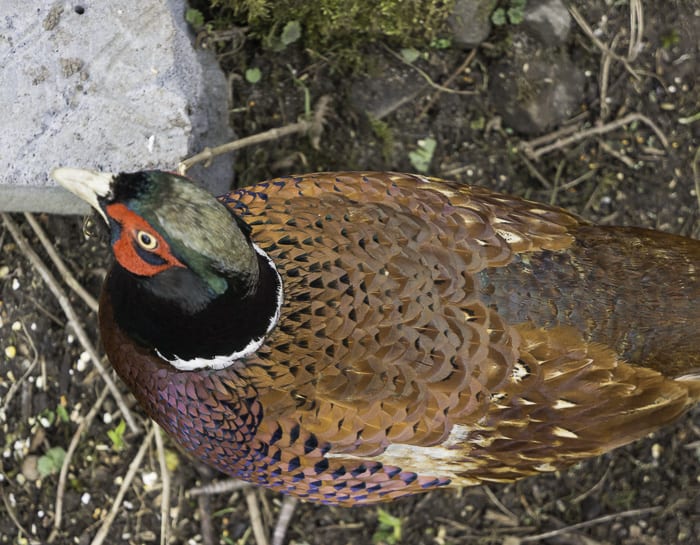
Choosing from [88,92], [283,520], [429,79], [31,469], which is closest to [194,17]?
[88,92]

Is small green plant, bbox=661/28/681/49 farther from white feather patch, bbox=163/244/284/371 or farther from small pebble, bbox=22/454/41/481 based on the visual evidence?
small pebble, bbox=22/454/41/481

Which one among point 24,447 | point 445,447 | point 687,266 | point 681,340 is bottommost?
point 24,447

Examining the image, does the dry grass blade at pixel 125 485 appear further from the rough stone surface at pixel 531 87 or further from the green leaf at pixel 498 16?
the green leaf at pixel 498 16

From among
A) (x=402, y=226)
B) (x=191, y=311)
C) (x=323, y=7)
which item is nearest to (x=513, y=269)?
(x=402, y=226)

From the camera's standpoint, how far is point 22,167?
102 inches

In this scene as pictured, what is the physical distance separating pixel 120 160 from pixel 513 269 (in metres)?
1.41

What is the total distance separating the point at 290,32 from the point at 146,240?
67.7 inches

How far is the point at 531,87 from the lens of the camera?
343 cm

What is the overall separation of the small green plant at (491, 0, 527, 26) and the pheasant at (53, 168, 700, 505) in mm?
1319

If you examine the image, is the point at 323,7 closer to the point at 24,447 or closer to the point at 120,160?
the point at 120,160

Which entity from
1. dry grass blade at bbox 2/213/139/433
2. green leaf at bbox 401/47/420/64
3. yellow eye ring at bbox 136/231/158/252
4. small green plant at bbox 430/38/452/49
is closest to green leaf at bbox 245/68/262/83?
green leaf at bbox 401/47/420/64

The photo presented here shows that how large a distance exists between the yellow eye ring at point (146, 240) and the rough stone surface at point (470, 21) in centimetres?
207

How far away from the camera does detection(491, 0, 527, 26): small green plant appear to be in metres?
3.37

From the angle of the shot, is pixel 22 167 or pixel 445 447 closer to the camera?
pixel 445 447
